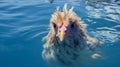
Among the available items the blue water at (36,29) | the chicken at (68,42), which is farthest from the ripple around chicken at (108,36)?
the chicken at (68,42)

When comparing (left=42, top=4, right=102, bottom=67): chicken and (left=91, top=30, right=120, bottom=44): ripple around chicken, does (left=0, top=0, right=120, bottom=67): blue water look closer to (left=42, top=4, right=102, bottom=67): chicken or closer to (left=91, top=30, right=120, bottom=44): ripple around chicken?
(left=91, top=30, right=120, bottom=44): ripple around chicken

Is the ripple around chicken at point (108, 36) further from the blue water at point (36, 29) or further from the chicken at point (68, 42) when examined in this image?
the chicken at point (68, 42)

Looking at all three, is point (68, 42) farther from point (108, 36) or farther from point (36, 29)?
point (36, 29)

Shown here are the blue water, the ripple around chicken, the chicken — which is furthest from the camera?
the blue water

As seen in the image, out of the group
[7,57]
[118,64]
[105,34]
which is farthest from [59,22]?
[118,64]

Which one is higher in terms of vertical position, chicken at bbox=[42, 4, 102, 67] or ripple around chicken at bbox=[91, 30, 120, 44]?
ripple around chicken at bbox=[91, 30, 120, 44]

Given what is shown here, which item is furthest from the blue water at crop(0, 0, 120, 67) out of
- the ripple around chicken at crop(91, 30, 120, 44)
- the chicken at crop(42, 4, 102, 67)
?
the chicken at crop(42, 4, 102, 67)

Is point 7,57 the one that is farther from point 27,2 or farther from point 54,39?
point 54,39
